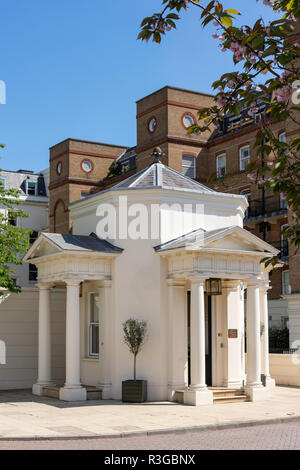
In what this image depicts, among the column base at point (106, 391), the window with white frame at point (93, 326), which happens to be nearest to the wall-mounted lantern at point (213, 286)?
the window with white frame at point (93, 326)

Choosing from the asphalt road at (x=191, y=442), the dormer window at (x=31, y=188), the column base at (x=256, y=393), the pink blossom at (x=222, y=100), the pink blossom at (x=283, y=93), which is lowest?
the asphalt road at (x=191, y=442)

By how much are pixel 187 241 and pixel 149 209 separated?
63.2 inches

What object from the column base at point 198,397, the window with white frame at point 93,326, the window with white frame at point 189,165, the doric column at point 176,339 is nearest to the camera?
the column base at point 198,397

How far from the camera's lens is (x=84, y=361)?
64.6 ft

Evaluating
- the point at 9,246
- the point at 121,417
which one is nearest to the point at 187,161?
the point at 9,246

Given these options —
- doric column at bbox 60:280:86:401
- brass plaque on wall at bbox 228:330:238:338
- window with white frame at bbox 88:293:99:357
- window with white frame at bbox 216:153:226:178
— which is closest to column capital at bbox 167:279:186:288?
brass plaque on wall at bbox 228:330:238:338

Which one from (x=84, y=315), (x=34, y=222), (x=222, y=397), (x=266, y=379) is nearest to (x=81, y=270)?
(x=84, y=315)

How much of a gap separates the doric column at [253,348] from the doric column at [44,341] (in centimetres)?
592

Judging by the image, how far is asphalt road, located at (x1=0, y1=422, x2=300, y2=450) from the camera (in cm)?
1125

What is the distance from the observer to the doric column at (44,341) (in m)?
19.6

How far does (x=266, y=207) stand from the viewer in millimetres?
39688

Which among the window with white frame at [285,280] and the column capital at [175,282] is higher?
the window with white frame at [285,280]

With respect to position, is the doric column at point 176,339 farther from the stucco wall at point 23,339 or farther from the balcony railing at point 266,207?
the balcony railing at point 266,207

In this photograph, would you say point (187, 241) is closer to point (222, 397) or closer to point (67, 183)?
point (222, 397)
